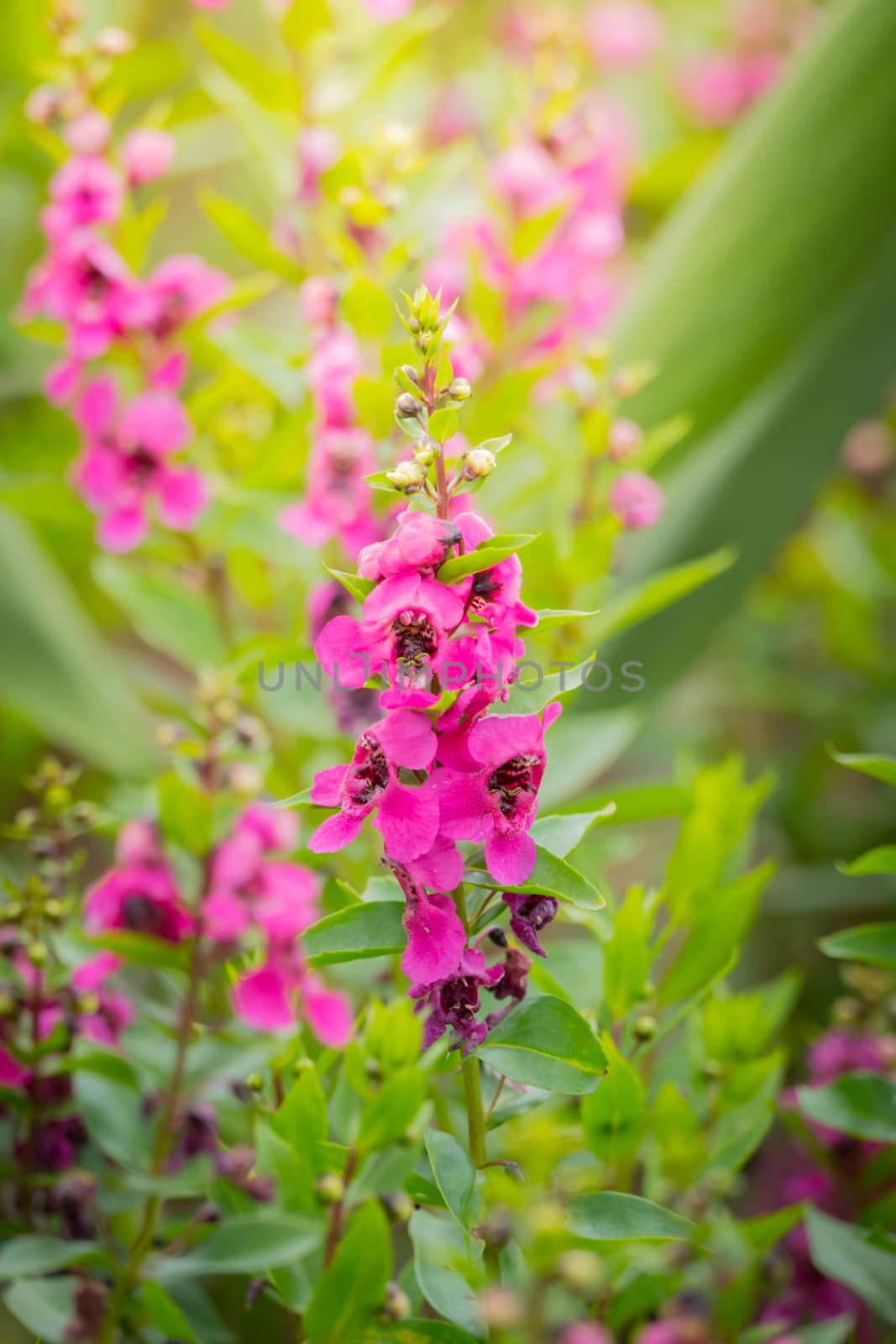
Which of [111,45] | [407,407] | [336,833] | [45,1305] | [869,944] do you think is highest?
[111,45]

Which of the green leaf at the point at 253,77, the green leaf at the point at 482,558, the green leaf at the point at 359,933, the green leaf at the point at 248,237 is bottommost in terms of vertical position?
the green leaf at the point at 359,933

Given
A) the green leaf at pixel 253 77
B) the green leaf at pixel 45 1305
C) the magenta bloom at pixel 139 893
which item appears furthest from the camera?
the green leaf at pixel 253 77

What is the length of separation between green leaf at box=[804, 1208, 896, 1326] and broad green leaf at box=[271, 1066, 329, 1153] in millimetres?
187

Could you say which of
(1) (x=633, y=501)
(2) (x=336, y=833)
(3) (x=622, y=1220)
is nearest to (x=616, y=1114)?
(3) (x=622, y=1220)

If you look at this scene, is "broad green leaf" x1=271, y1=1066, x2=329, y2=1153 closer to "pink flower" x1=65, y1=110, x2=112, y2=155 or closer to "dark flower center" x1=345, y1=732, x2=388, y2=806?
"dark flower center" x1=345, y1=732, x2=388, y2=806

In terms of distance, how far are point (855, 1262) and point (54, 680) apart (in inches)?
21.2

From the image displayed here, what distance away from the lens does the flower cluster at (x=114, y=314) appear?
534 mm

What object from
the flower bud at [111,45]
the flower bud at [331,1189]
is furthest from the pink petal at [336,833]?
the flower bud at [111,45]

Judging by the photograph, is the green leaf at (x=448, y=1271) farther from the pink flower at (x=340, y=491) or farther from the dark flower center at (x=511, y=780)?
the pink flower at (x=340, y=491)

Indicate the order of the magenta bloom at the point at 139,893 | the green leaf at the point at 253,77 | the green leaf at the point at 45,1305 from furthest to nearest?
the green leaf at the point at 253,77 < the magenta bloom at the point at 139,893 < the green leaf at the point at 45,1305

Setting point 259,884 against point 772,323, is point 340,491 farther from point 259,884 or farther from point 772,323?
point 772,323

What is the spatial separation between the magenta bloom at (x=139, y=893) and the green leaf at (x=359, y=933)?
200 millimetres

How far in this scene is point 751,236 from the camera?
624 millimetres

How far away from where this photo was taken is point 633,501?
20.4 inches
